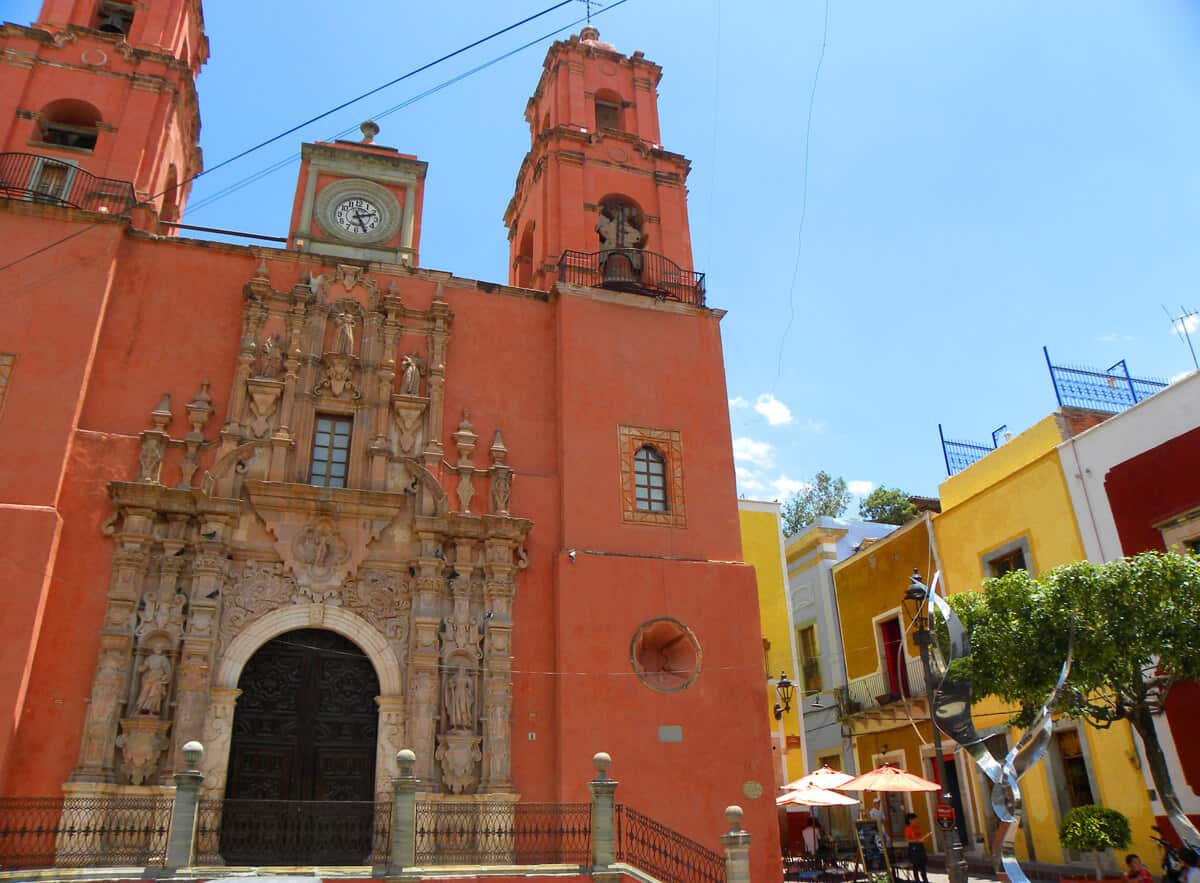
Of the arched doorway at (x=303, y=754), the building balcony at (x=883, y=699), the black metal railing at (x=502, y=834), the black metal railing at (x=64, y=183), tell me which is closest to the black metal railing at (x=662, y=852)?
the black metal railing at (x=502, y=834)

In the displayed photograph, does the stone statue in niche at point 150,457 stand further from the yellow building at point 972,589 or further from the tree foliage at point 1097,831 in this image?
the tree foliage at point 1097,831

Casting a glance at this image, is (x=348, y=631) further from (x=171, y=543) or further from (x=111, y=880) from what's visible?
(x=111, y=880)

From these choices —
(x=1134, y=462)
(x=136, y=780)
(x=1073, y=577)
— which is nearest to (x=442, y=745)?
(x=136, y=780)

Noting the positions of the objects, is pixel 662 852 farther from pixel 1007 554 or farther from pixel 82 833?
pixel 1007 554

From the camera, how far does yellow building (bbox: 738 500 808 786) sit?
19.3m

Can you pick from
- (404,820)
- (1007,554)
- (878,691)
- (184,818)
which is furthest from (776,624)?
(184,818)

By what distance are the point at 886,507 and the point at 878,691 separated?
46.0 feet

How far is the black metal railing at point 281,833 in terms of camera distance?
999 cm

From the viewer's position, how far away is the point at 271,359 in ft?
43.2

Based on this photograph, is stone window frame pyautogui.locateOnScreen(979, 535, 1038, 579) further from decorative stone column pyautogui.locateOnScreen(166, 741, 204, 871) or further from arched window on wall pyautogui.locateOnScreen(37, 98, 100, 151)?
arched window on wall pyautogui.locateOnScreen(37, 98, 100, 151)

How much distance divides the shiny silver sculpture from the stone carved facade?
531 cm

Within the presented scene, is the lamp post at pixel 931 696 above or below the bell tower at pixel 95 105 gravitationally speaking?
below

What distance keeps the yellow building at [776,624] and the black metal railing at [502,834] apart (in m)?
8.89

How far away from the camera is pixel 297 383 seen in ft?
43.1
